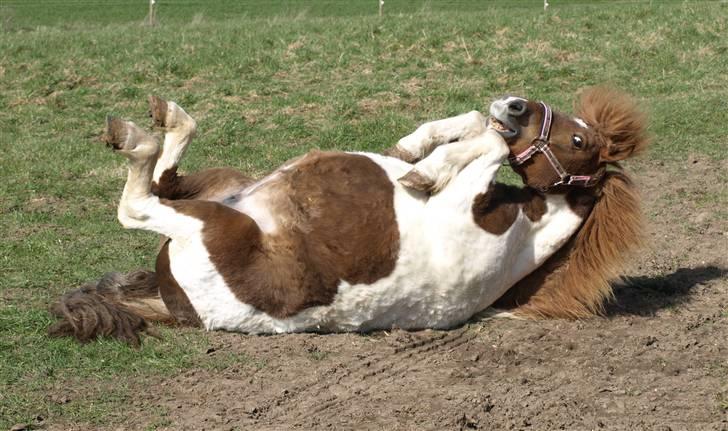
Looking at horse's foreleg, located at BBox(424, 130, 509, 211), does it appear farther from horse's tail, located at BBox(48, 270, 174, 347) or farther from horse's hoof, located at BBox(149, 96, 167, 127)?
horse's tail, located at BBox(48, 270, 174, 347)

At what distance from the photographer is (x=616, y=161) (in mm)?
5500

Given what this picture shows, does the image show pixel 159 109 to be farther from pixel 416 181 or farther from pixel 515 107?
pixel 515 107

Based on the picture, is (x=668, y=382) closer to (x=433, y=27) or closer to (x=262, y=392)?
(x=262, y=392)

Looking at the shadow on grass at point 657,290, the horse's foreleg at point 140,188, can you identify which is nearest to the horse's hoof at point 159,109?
the horse's foreleg at point 140,188

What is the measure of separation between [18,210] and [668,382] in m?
5.45

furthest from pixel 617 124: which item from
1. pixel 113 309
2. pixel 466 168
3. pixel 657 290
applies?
pixel 113 309

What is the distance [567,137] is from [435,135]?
0.70 meters

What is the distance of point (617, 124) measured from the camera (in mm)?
5445

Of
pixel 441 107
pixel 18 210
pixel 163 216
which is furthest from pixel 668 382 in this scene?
pixel 441 107

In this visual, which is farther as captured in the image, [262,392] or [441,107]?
[441,107]

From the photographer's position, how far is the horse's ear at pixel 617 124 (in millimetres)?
5434

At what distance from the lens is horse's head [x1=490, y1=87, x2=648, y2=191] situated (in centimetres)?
→ 530

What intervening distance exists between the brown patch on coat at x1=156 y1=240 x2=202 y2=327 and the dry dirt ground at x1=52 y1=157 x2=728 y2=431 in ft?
0.77

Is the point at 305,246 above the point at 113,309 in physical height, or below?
above
